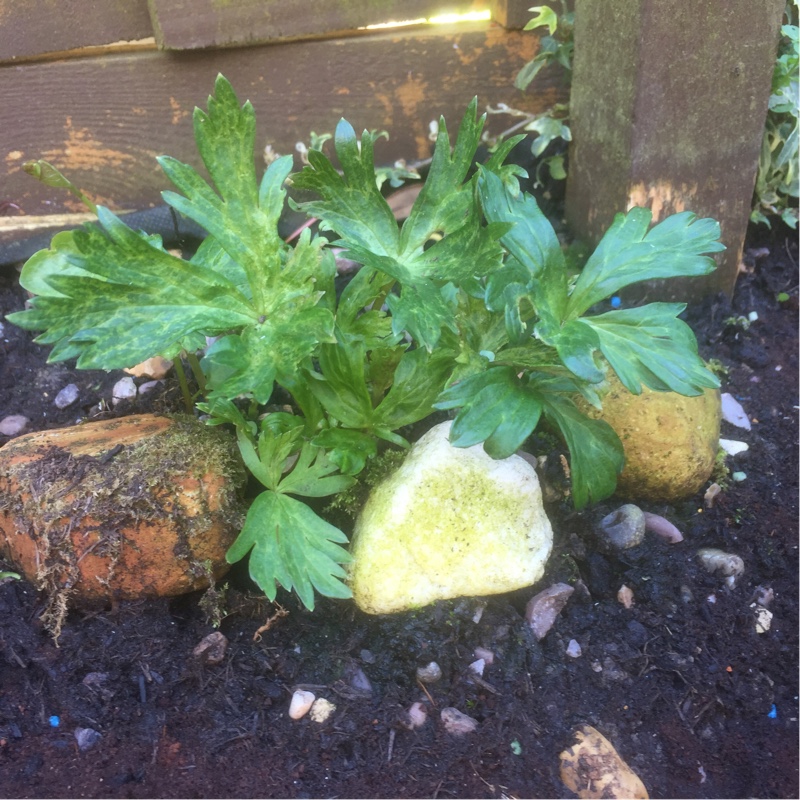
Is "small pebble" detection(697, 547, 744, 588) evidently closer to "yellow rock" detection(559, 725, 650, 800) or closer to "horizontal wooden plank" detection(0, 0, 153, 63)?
"yellow rock" detection(559, 725, 650, 800)

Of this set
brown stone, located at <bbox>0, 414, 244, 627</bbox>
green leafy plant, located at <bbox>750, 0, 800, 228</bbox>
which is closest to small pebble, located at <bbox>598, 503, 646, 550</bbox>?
brown stone, located at <bbox>0, 414, 244, 627</bbox>

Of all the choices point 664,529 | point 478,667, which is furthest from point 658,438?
point 478,667

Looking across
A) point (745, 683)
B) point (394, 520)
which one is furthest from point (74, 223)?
point (745, 683)

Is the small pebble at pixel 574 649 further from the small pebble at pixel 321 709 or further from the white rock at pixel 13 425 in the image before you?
the white rock at pixel 13 425

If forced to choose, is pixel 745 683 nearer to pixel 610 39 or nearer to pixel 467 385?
pixel 467 385

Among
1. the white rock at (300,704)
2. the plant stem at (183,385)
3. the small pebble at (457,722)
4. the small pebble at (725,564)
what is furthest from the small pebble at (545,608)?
the plant stem at (183,385)

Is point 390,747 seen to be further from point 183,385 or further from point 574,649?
point 183,385

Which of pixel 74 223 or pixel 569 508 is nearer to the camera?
pixel 569 508
